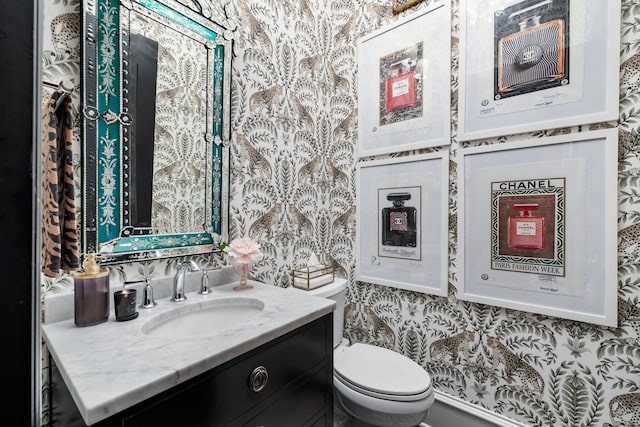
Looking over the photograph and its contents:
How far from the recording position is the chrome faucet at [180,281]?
1066 mm

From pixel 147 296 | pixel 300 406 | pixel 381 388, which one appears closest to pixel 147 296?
pixel 147 296

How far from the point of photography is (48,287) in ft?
2.88

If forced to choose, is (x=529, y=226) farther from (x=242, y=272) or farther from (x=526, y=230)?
(x=242, y=272)

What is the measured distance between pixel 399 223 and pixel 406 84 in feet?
2.46

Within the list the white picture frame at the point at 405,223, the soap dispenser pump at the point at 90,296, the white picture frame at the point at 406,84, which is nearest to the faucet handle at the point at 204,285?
the soap dispenser pump at the point at 90,296

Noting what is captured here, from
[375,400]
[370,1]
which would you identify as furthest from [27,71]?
[370,1]

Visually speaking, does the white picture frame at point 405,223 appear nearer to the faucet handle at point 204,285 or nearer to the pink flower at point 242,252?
the pink flower at point 242,252

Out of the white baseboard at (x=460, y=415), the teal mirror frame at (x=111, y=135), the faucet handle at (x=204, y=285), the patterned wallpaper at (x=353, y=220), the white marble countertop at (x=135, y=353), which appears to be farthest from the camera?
the white baseboard at (x=460, y=415)

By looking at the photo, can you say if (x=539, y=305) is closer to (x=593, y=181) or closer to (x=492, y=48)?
(x=593, y=181)

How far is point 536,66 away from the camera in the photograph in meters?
1.22

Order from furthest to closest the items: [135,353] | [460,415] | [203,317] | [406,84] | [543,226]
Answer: [406,84], [460,415], [543,226], [203,317], [135,353]

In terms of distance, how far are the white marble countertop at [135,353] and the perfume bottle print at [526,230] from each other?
906 millimetres

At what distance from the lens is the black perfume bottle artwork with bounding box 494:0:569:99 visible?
3.84 feet

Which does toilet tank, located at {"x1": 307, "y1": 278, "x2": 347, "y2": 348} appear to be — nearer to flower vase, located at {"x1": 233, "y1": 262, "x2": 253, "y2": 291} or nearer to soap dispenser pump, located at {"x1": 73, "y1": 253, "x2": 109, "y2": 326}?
A: flower vase, located at {"x1": 233, "y1": 262, "x2": 253, "y2": 291}
